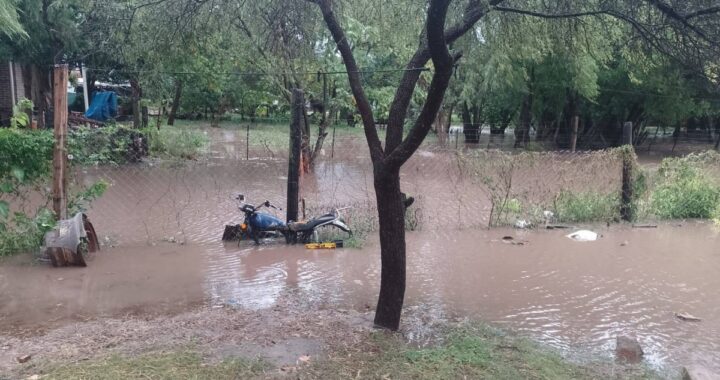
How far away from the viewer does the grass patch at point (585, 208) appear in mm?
10734

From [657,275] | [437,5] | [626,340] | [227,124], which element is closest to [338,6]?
[437,5]

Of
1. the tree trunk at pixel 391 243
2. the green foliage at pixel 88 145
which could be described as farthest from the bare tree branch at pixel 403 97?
the green foliage at pixel 88 145

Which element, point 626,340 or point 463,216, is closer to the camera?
point 626,340

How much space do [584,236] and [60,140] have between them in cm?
833

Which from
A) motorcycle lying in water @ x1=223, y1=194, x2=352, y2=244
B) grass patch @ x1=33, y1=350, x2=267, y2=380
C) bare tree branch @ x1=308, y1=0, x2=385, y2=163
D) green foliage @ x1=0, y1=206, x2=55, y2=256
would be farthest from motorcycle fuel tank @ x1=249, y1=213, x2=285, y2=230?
grass patch @ x1=33, y1=350, x2=267, y2=380

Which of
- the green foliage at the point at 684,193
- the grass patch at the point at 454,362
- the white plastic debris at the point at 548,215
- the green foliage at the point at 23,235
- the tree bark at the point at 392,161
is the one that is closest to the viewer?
the grass patch at the point at 454,362

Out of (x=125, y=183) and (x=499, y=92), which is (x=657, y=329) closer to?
(x=125, y=183)

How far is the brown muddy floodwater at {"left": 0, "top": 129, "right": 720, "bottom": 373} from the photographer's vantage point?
19.4ft

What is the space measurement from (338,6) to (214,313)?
13.1 feet

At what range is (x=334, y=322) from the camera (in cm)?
559

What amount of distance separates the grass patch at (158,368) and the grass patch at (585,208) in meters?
7.94

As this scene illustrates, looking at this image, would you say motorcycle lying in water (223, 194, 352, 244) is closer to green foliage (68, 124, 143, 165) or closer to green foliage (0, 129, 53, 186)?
green foliage (68, 124, 143, 165)

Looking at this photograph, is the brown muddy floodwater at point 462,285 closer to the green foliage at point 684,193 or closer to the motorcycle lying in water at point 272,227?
the motorcycle lying in water at point 272,227

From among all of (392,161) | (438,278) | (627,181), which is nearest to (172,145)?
(438,278)
